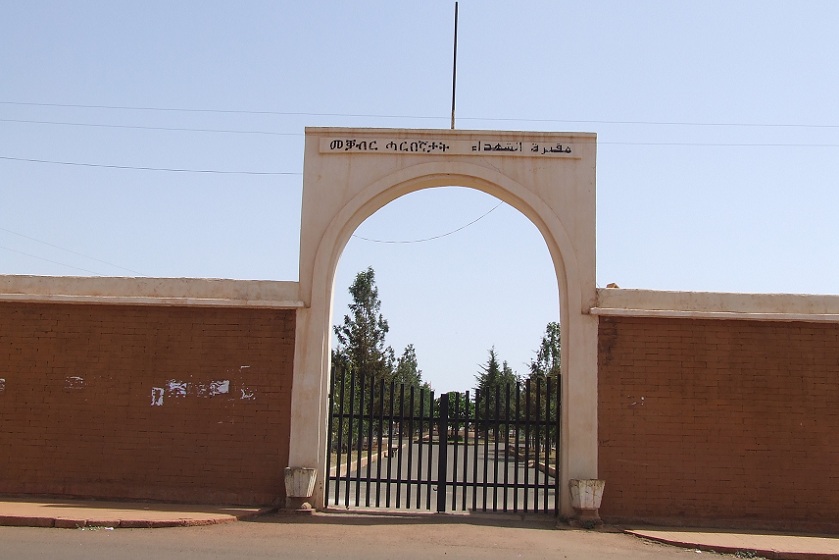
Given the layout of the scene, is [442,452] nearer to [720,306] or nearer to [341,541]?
[341,541]

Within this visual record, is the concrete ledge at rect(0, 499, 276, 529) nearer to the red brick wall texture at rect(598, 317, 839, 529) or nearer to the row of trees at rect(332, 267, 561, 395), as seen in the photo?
the red brick wall texture at rect(598, 317, 839, 529)

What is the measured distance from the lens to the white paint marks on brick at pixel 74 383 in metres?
11.9

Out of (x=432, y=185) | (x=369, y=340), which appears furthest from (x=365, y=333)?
(x=432, y=185)

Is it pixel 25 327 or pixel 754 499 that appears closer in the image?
pixel 754 499

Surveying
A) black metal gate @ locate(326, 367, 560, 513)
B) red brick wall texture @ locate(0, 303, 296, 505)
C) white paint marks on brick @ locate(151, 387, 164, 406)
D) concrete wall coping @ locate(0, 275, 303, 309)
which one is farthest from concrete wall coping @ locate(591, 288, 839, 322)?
white paint marks on brick @ locate(151, 387, 164, 406)

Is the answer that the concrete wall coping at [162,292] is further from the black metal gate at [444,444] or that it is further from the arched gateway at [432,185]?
the black metal gate at [444,444]

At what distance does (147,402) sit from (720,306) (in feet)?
27.2

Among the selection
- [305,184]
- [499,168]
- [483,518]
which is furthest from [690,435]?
[305,184]

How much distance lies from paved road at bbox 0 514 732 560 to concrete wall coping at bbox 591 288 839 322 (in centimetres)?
315

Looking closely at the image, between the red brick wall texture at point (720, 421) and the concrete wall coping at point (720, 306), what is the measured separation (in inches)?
5.5

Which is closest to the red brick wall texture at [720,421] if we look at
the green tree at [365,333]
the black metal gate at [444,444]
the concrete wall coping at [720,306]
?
the concrete wall coping at [720,306]

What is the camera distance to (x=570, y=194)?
12039mm

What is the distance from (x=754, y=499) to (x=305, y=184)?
25.4ft

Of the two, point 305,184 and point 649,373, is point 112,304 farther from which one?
point 649,373
